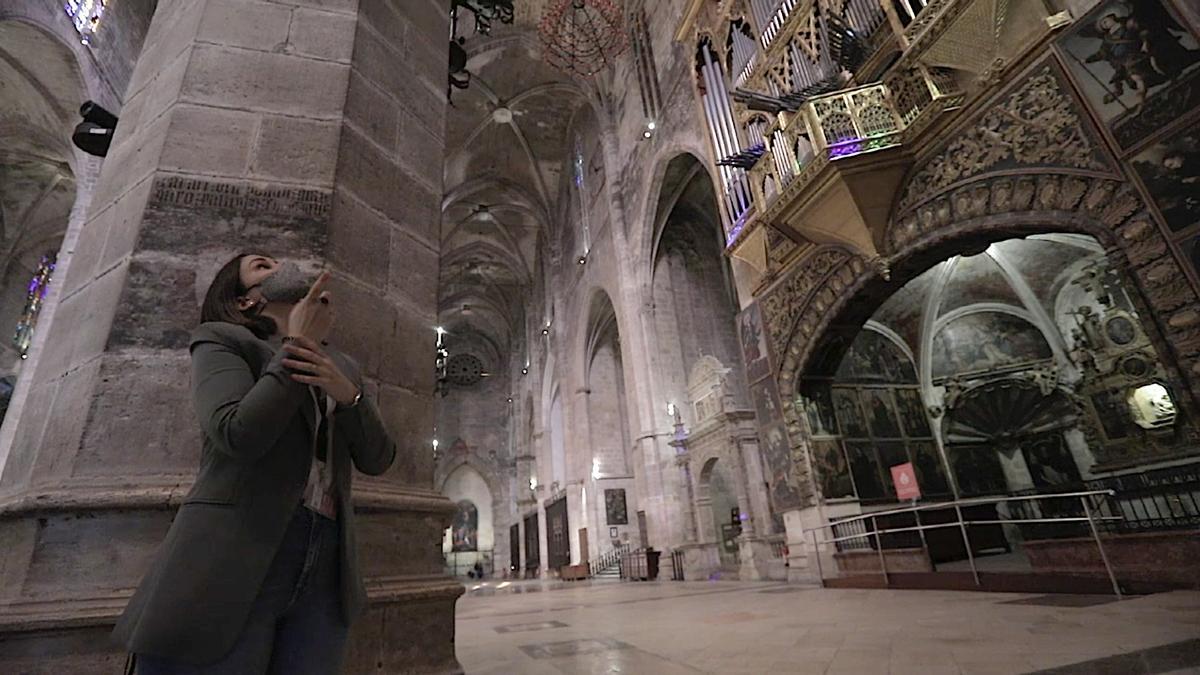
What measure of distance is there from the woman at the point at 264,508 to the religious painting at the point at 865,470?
27.3 ft

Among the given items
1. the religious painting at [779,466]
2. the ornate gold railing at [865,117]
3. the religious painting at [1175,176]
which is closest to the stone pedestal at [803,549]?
the religious painting at [779,466]

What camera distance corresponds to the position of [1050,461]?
35.0 ft

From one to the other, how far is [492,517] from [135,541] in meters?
29.2

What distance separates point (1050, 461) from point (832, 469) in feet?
21.1

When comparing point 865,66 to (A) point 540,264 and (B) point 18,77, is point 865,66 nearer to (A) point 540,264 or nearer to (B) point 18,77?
(B) point 18,77

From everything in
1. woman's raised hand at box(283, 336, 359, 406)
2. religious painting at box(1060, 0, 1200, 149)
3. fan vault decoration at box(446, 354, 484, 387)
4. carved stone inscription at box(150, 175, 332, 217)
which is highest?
fan vault decoration at box(446, 354, 484, 387)

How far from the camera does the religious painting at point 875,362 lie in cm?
928

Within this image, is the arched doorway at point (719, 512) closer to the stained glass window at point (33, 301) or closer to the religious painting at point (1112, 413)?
the religious painting at point (1112, 413)

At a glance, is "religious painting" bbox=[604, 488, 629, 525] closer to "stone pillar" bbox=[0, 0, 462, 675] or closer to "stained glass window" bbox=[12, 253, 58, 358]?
"stone pillar" bbox=[0, 0, 462, 675]

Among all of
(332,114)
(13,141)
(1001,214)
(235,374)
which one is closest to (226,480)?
(235,374)

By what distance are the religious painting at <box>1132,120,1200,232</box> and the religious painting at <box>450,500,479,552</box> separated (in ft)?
93.9

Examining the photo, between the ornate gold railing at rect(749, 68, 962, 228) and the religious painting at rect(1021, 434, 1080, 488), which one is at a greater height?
the ornate gold railing at rect(749, 68, 962, 228)

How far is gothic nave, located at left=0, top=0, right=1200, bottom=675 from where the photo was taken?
1.85 metres

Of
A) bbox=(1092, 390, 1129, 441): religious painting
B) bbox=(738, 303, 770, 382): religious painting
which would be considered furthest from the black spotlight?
bbox=(1092, 390, 1129, 441): religious painting
